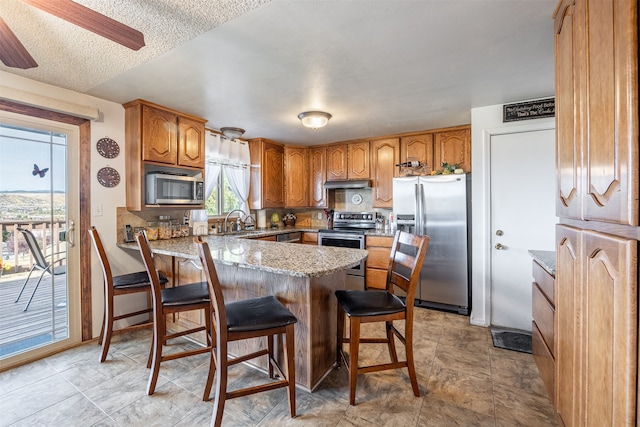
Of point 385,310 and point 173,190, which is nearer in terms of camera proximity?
point 385,310

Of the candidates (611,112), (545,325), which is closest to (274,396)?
(545,325)

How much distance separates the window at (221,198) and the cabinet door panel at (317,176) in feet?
4.23

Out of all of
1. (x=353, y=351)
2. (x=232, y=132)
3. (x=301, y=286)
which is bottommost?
(x=353, y=351)

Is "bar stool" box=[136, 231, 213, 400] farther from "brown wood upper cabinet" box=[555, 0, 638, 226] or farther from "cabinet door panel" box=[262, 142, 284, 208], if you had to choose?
"cabinet door panel" box=[262, 142, 284, 208]

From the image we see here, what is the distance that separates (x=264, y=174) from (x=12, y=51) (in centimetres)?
301

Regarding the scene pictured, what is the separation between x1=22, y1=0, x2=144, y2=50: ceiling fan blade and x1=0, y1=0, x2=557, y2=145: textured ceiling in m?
0.32

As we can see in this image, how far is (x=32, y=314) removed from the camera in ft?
8.02

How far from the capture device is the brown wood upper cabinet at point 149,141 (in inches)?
110

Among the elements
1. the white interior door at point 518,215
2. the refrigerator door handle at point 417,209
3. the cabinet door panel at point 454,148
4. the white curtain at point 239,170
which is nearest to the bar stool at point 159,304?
the white curtain at point 239,170

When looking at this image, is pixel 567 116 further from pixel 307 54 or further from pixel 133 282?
pixel 133 282

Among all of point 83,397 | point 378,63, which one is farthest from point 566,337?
point 83,397

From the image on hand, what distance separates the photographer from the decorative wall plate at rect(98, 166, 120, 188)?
2.74 meters

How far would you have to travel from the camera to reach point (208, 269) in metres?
1.40

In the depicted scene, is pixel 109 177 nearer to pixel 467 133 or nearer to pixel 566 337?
pixel 566 337
